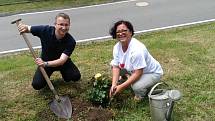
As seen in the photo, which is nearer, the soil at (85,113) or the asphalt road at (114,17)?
the soil at (85,113)

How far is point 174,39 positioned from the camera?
905 cm

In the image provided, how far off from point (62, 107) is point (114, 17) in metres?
7.40

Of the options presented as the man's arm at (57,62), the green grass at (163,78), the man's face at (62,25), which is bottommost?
the green grass at (163,78)

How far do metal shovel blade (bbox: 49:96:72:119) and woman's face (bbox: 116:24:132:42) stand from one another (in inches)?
43.4

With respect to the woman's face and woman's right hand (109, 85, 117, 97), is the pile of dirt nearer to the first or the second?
woman's right hand (109, 85, 117, 97)

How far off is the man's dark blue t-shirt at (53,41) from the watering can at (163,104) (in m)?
1.47

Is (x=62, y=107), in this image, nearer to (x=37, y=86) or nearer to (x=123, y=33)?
(x=37, y=86)

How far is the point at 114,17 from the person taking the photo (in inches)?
503

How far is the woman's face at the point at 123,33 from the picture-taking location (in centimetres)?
544

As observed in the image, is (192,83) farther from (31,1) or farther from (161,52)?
(31,1)

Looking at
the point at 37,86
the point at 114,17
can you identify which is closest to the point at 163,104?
the point at 37,86

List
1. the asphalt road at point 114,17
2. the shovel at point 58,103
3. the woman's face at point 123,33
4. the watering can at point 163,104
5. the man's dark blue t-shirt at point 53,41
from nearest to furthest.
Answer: the watering can at point 163,104 → the woman's face at point 123,33 → the shovel at point 58,103 → the man's dark blue t-shirt at point 53,41 → the asphalt road at point 114,17

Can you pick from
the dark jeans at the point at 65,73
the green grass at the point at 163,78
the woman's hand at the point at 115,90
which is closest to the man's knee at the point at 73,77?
the dark jeans at the point at 65,73

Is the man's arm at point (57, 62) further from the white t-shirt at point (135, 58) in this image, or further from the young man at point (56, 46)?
the white t-shirt at point (135, 58)
